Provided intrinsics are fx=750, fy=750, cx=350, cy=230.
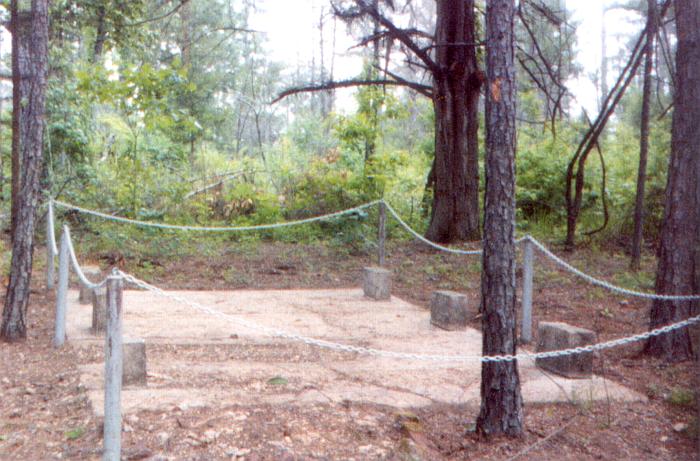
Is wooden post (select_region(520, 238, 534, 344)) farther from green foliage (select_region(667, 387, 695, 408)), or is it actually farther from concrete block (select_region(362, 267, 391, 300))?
concrete block (select_region(362, 267, 391, 300))

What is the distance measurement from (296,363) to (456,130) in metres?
7.49

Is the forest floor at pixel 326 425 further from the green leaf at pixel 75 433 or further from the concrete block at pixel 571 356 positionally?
the concrete block at pixel 571 356

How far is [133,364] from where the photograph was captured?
200 inches

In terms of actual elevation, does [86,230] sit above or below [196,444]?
above

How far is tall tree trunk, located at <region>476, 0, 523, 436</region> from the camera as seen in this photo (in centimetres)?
438

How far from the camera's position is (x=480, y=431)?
14.8 ft

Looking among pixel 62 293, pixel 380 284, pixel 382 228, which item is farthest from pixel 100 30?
pixel 62 293

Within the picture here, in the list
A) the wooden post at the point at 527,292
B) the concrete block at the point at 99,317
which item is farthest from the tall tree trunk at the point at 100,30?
the wooden post at the point at 527,292

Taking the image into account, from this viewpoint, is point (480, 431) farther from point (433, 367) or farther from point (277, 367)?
point (277, 367)

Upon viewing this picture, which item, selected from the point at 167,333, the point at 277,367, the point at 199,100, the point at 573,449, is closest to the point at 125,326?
the point at 167,333

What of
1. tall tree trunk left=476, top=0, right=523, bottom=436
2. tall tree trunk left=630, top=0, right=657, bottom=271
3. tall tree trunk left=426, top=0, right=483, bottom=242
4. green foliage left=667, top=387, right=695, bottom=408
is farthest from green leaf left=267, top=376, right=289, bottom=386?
tall tree trunk left=426, top=0, right=483, bottom=242

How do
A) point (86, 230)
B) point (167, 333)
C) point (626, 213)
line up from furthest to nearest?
point (626, 213) → point (86, 230) → point (167, 333)

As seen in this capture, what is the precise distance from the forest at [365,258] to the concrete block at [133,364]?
61mm

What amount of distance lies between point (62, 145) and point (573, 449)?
11.5 meters
